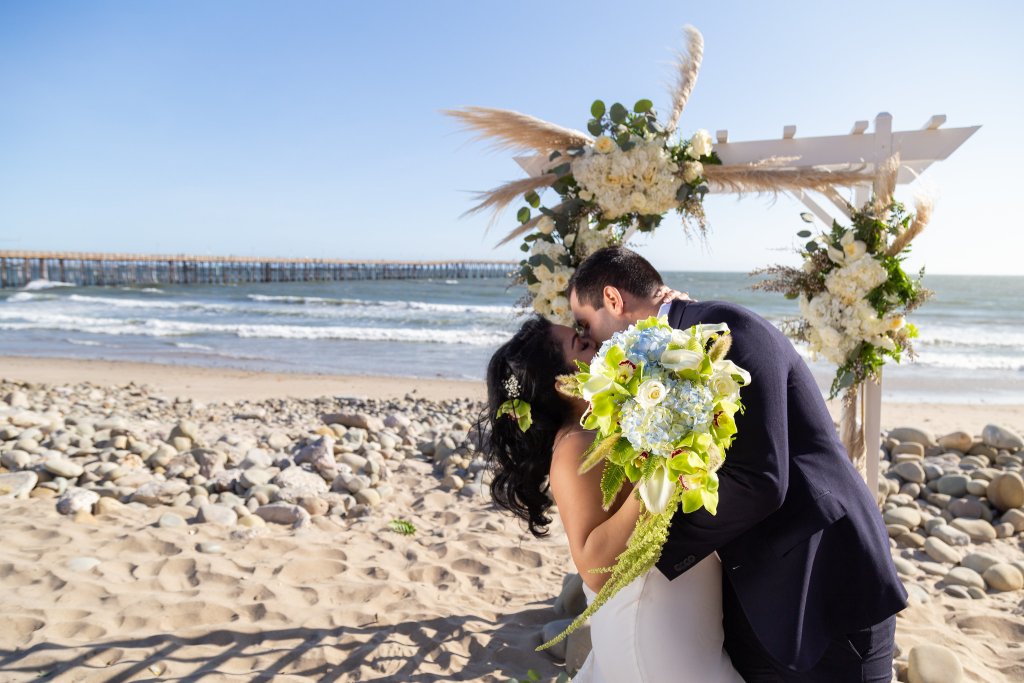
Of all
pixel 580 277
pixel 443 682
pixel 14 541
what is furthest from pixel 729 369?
pixel 14 541

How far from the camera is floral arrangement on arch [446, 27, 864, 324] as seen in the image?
347cm

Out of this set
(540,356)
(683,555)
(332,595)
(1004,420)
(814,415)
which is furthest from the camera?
(1004,420)

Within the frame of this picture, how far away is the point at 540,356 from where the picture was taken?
231 cm

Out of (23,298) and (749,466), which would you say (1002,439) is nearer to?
(749,466)

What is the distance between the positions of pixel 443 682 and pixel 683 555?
202 cm

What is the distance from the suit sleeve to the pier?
51.2 meters

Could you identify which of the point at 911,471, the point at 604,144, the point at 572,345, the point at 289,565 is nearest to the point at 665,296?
the point at 572,345

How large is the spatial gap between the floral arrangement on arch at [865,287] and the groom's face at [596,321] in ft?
5.46

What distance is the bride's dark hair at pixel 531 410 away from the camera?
2.30 m

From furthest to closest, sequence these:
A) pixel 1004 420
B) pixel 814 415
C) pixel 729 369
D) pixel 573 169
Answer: pixel 1004 420 < pixel 573 169 < pixel 814 415 < pixel 729 369

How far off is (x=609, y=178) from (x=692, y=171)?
433 millimetres

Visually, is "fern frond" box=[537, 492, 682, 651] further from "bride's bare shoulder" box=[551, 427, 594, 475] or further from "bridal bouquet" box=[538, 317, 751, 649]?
"bride's bare shoulder" box=[551, 427, 594, 475]

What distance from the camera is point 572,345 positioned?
7.78 ft

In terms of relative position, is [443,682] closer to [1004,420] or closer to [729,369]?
[729,369]
